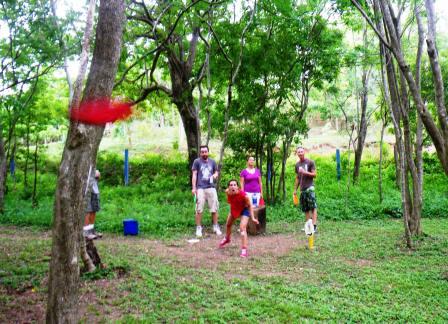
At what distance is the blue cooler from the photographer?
8.49 m

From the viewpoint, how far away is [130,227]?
8.52m

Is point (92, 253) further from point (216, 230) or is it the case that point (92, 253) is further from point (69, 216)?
point (216, 230)

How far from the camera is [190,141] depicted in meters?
12.7

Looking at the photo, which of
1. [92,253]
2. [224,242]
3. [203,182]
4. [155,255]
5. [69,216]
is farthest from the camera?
[203,182]

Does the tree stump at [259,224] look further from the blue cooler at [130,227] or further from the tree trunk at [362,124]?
the tree trunk at [362,124]

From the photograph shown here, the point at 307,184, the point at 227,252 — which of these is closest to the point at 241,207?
the point at 227,252

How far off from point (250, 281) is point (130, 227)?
4209 millimetres

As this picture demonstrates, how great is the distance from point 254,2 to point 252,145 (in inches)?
145

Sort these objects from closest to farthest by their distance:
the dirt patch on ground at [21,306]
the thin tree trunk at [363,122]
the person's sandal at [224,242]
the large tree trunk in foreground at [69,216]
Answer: the large tree trunk in foreground at [69,216] → the dirt patch on ground at [21,306] → the person's sandal at [224,242] → the thin tree trunk at [363,122]

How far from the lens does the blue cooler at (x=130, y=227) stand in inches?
334

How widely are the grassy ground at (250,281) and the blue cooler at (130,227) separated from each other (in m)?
0.72

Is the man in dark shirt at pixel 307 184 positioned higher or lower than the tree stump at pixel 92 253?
higher

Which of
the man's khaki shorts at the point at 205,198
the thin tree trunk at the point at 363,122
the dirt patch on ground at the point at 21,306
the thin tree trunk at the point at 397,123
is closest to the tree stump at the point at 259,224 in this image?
the man's khaki shorts at the point at 205,198

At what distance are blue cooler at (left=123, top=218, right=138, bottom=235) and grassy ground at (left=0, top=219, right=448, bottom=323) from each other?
72 cm
